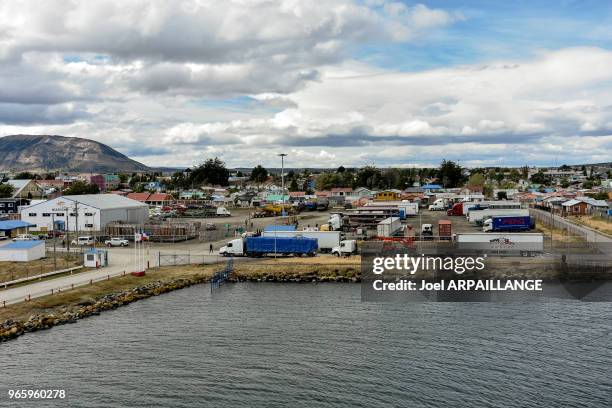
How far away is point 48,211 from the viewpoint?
5656cm

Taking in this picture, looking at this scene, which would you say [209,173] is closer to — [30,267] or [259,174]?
[259,174]

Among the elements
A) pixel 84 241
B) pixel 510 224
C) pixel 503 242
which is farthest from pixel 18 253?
pixel 510 224

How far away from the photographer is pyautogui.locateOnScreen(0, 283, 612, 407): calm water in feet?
57.1

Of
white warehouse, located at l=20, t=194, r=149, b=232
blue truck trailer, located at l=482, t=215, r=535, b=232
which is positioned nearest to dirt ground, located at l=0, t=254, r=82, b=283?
white warehouse, located at l=20, t=194, r=149, b=232

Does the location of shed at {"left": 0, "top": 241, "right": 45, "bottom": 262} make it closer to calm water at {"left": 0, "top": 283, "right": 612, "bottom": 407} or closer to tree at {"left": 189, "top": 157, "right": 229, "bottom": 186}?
calm water at {"left": 0, "top": 283, "right": 612, "bottom": 407}

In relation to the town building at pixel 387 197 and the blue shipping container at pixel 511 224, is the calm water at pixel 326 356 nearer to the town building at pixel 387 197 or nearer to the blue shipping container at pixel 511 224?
the blue shipping container at pixel 511 224

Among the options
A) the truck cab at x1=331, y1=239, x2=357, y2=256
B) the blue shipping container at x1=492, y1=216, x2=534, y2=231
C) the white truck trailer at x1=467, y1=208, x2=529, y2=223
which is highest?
the white truck trailer at x1=467, y1=208, x2=529, y2=223

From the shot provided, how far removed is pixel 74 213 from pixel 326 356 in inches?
1624

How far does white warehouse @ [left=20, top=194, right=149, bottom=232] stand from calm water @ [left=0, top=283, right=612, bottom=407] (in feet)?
95.8

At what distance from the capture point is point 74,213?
55031 mm

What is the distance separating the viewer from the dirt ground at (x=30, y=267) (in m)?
34.7

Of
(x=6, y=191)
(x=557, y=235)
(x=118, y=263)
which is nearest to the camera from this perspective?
(x=118, y=263)

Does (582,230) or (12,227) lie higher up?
(12,227)

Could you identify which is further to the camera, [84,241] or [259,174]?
[259,174]
